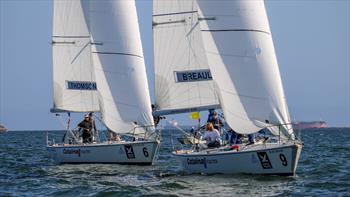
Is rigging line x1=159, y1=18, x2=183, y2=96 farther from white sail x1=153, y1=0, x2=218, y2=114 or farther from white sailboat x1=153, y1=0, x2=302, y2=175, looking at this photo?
white sailboat x1=153, y1=0, x2=302, y2=175

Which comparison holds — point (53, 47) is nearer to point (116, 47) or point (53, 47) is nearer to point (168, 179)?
point (116, 47)

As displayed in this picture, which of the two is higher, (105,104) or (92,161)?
(105,104)

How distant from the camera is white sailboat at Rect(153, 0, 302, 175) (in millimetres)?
25266

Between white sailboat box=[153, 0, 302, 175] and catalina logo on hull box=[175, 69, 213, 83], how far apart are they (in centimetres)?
277

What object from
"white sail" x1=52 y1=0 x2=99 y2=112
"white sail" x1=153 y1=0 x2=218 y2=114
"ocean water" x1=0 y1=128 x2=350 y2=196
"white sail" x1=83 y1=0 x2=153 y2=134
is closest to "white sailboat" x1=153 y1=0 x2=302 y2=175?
"ocean water" x1=0 y1=128 x2=350 y2=196

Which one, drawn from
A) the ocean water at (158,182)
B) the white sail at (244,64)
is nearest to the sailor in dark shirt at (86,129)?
the ocean water at (158,182)

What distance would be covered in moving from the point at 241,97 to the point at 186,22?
5.74 metres

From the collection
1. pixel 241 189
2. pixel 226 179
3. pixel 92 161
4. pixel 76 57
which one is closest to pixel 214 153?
pixel 226 179

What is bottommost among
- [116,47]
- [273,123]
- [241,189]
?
[241,189]

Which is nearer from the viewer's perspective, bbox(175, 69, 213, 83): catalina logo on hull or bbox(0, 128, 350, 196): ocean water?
bbox(0, 128, 350, 196): ocean water

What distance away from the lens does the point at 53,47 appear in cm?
3875

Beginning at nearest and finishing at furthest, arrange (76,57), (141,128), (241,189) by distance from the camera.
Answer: (241,189), (141,128), (76,57)

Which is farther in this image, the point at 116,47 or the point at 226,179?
the point at 116,47

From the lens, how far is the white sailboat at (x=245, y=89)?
995 inches
